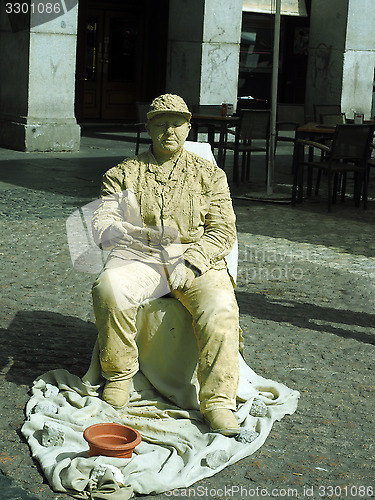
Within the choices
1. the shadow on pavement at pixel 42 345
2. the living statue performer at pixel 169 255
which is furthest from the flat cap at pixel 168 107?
the shadow on pavement at pixel 42 345

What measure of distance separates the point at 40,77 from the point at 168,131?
33.4ft

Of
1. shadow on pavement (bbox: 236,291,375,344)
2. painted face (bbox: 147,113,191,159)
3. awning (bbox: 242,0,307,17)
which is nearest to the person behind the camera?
painted face (bbox: 147,113,191,159)

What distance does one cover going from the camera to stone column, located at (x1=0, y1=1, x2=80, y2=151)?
1442cm

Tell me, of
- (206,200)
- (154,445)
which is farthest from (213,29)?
(154,445)

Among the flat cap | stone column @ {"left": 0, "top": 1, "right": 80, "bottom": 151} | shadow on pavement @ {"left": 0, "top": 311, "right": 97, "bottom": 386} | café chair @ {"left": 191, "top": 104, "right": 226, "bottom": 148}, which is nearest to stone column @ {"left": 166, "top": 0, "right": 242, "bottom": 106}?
stone column @ {"left": 0, "top": 1, "right": 80, "bottom": 151}

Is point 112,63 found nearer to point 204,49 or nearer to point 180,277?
point 204,49

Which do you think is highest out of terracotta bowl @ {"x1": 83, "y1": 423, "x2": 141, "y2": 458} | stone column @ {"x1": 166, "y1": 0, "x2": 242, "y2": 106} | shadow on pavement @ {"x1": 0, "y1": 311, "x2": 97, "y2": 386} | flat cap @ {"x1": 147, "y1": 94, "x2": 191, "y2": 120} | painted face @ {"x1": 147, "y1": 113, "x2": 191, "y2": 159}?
stone column @ {"x1": 166, "y1": 0, "x2": 242, "y2": 106}

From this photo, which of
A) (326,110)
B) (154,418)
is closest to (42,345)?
(154,418)

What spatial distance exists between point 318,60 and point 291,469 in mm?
15872

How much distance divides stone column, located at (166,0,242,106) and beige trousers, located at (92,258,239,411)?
12481mm

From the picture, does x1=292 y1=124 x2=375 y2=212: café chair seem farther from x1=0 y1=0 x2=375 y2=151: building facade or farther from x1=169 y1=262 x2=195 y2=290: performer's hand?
x1=169 y1=262 x2=195 y2=290: performer's hand

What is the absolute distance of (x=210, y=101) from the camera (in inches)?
668

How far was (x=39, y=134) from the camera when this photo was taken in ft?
48.1

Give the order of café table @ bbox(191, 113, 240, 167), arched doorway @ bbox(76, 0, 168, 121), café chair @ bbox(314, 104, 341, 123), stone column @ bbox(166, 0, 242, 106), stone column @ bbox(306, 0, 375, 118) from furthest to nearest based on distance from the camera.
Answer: arched doorway @ bbox(76, 0, 168, 121)
stone column @ bbox(306, 0, 375, 118)
stone column @ bbox(166, 0, 242, 106)
café chair @ bbox(314, 104, 341, 123)
café table @ bbox(191, 113, 240, 167)
